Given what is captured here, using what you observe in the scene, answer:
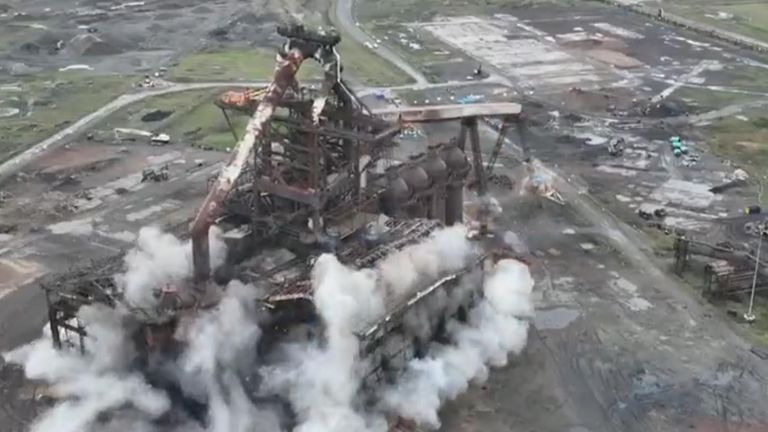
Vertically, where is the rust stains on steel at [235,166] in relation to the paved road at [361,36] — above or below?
above

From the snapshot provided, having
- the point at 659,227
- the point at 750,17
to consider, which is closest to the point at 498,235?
the point at 659,227

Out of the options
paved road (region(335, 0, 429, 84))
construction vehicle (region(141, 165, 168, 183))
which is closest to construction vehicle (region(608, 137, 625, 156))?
paved road (region(335, 0, 429, 84))

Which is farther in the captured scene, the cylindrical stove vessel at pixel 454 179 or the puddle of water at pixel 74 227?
the puddle of water at pixel 74 227

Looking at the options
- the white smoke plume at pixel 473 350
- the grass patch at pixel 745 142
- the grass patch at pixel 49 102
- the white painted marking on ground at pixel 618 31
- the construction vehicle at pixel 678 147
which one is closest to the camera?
the white smoke plume at pixel 473 350

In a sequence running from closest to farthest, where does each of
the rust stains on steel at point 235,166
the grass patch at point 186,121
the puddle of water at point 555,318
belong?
the rust stains on steel at point 235,166 → the puddle of water at point 555,318 → the grass patch at point 186,121

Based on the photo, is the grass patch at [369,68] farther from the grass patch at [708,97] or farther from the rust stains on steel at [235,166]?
the rust stains on steel at [235,166]

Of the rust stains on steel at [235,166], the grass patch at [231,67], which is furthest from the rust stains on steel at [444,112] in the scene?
the grass patch at [231,67]

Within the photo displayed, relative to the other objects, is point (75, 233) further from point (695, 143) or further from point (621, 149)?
point (695, 143)
